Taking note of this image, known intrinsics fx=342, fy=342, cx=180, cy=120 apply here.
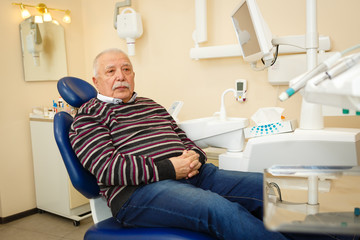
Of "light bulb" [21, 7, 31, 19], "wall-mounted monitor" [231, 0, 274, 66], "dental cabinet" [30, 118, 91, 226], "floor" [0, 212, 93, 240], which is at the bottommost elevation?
"floor" [0, 212, 93, 240]

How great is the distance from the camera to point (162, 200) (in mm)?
1220

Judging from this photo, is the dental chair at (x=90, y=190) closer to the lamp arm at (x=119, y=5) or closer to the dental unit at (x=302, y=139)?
the dental unit at (x=302, y=139)

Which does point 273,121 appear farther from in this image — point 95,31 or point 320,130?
point 95,31

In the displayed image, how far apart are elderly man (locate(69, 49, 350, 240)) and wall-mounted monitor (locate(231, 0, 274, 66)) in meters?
0.51

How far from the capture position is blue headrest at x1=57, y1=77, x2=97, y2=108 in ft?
5.30

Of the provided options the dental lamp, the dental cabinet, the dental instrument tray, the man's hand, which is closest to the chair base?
the man's hand

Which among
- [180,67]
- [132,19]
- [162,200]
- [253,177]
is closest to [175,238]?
[162,200]

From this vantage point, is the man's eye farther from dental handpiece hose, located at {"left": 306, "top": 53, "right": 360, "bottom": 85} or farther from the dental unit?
dental handpiece hose, located at {"left": 306, "top": 53, "right": 360, "bottom": 85}

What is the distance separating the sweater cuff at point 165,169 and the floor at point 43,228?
1277 mm

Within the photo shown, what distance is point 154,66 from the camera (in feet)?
8.57

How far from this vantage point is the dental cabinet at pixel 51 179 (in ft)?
8.33

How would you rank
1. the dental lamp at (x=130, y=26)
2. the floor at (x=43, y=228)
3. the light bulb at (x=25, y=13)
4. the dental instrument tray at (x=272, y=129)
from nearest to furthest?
the dental instrument tray at (x=272, y=129) → the floor at (x=43, y=228) → the dental lamp at (x=130, y=26) → the light bulb at (x=25, y=13)

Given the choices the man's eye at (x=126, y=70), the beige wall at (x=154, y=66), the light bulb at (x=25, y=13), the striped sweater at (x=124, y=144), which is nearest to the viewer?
the striped sweater at (x=124, y=144)

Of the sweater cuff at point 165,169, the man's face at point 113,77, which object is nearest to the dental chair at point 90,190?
the man's face at point 113,77
